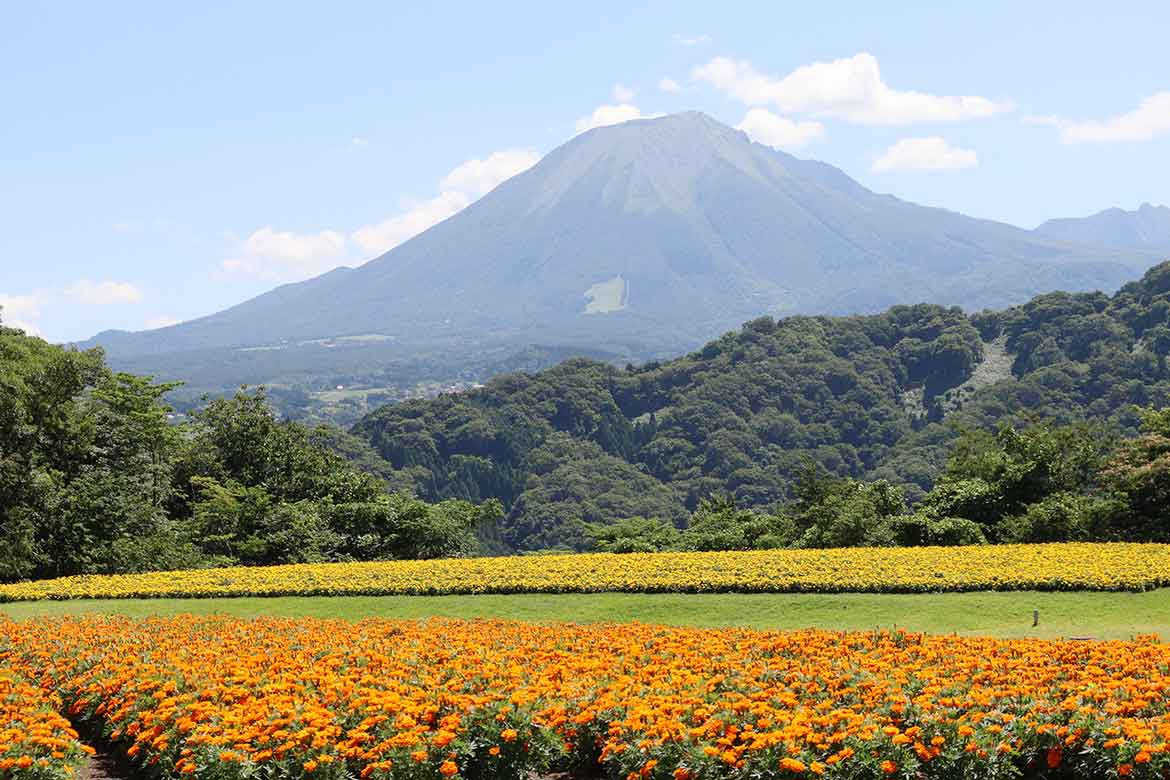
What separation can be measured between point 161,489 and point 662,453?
231ft

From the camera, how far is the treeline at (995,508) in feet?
79.1

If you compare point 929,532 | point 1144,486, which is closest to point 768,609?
point 929,532

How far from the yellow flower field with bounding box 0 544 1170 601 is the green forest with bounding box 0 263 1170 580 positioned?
3.35 m

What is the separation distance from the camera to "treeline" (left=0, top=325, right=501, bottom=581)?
26.8m

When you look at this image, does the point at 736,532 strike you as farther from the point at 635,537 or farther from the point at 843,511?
the point at 843,511

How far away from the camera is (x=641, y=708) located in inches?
345

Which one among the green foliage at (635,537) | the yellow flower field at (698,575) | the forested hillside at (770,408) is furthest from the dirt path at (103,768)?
the forested hillside at (770,408)

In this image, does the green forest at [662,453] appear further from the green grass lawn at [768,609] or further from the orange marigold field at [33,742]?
the orange marigold field at [33,742]

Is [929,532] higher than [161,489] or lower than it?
lower

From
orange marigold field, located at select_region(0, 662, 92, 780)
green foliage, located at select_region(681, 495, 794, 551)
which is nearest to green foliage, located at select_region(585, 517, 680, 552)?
green foliage, located at select_region(681, 495, 794, 551)

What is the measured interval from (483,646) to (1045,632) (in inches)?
331

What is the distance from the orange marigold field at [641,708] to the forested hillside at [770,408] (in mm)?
66985

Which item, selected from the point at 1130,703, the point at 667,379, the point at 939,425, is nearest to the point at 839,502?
the point at 1130,703

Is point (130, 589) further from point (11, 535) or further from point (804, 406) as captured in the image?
point (804, 406)
